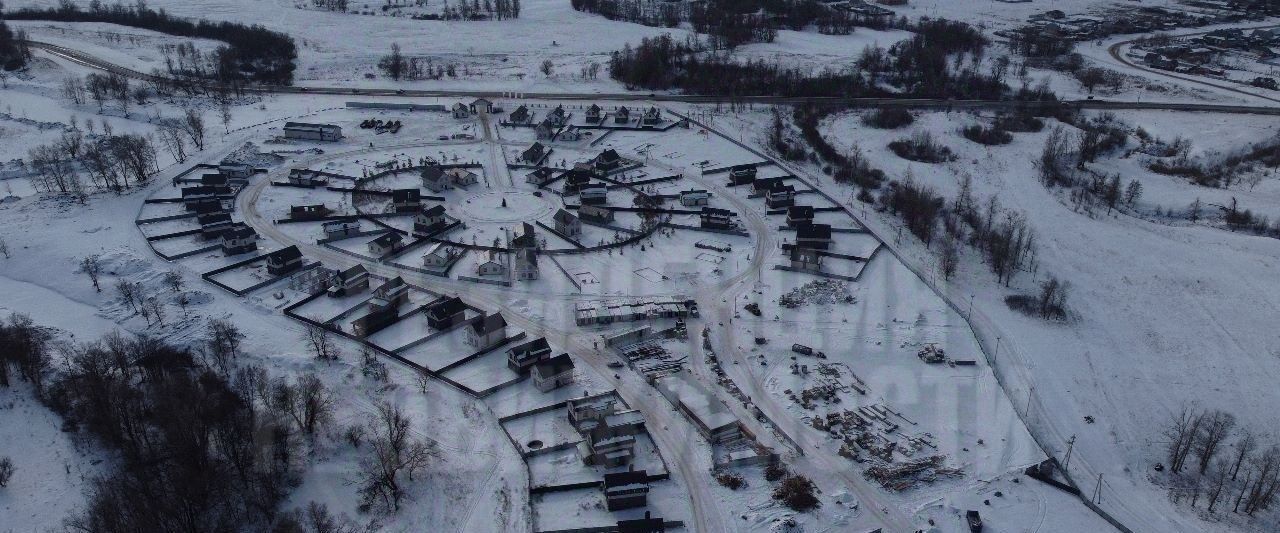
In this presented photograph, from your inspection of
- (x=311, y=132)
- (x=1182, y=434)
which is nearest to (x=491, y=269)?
(x=311, y=132)

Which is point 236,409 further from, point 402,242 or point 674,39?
point 674,39

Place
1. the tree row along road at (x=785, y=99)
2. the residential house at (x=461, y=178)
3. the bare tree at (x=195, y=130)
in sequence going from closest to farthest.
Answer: the residential house at (x=461, y=178) → the bare tree at (x=195, y=130) → the tree row along road at (x=785, y=99)

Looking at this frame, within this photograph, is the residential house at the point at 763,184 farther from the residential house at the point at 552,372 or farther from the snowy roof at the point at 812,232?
the residential house at the point at 552,372

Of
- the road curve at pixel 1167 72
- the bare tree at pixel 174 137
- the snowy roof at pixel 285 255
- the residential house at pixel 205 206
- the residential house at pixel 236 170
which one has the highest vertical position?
the road curve at pixel 1167 72

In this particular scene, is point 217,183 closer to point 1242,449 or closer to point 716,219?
point 716,219

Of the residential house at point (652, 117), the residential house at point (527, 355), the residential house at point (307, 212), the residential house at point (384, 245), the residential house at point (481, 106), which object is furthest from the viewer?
the residential house at point (481, 106)

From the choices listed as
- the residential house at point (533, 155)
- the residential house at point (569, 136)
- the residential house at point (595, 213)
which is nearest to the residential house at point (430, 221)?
the residential house at point (595, 213)
